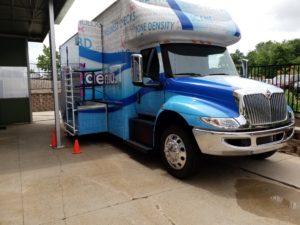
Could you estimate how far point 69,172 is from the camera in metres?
4.73

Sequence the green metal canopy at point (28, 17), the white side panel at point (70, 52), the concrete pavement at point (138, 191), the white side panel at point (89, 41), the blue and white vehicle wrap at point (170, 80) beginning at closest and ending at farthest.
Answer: the concrete pavement at point (138, 191), the blue and white vehicle wrap at point (170, 80), the white side panel at point (89, 41), the white side panel at point (70, 52), the green metal canopy at point (28, 17)

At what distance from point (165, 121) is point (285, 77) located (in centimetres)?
450

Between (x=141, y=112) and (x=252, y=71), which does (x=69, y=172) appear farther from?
(x=252, y=71)

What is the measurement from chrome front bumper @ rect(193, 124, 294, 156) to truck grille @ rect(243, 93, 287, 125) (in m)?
0.19

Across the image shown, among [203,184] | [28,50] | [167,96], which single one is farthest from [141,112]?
[28,50]

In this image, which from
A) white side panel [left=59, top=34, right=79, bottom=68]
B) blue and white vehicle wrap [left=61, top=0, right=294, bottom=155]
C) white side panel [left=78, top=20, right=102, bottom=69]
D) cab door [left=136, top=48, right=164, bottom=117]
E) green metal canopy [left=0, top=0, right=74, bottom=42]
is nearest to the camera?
blue and white vehicle wrap [left=61, top=0, right=294, bottom=155]

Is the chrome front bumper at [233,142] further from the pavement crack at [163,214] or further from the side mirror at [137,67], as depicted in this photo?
the side mirror at [137,67]

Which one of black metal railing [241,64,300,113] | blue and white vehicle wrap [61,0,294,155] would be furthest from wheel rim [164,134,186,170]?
black metal railing [241,64,300,113]

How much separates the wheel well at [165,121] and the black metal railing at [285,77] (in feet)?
10.7

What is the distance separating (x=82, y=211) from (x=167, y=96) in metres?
2.38

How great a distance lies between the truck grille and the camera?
376cm

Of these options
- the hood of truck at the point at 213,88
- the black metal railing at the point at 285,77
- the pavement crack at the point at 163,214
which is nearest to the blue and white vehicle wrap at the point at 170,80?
the hood of truck at the point at 213,88

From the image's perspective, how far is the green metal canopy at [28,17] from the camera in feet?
23.5

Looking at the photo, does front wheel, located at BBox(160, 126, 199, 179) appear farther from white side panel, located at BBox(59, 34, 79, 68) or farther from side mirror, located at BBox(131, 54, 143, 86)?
white side panel, located at BBox(59, 34, 79, 68)
